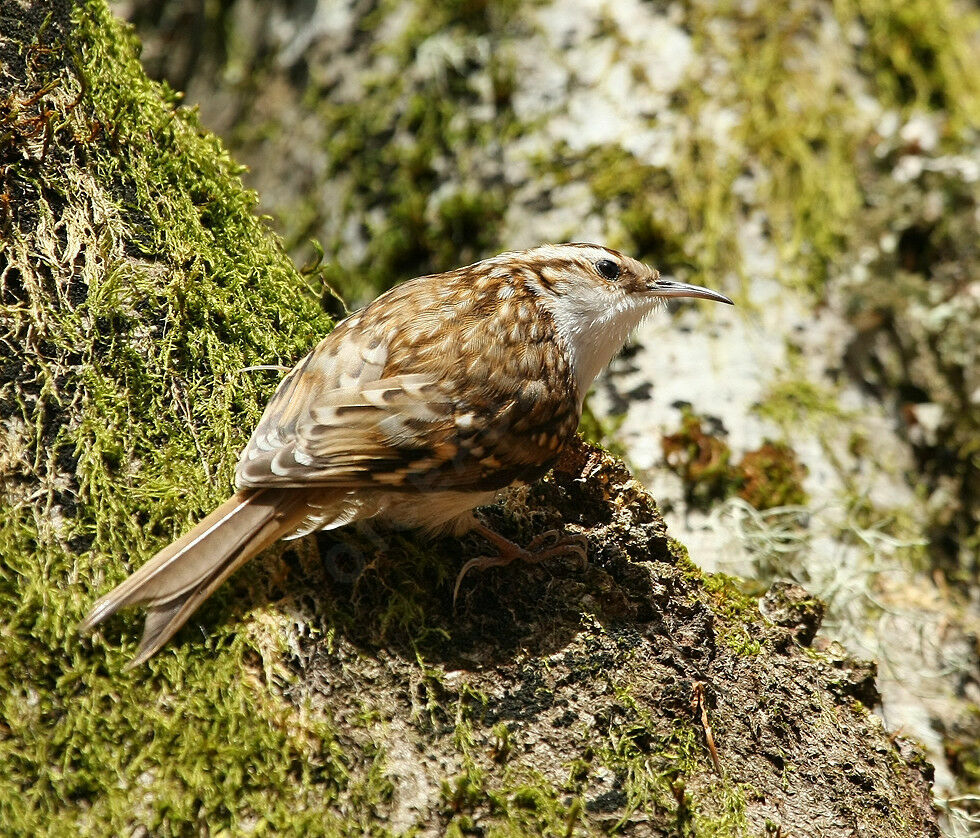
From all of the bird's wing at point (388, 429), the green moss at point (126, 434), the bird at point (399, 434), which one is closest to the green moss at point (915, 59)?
the bird at point (399, 434)

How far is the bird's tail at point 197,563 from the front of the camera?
1.98 meters

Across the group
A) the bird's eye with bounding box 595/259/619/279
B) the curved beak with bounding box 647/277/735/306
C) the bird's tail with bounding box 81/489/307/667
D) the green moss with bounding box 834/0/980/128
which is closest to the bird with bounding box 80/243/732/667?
the bird's tail with bounding box 81/489/307/667

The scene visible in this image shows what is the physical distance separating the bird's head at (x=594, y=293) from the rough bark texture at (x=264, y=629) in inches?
18.5

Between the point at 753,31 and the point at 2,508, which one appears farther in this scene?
the point at 753,31

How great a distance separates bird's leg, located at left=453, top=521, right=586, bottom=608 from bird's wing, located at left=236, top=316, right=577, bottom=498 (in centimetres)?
14

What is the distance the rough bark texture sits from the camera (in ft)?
6.33

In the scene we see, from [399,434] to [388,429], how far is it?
3 cm

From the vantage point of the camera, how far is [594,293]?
3051 millimetres

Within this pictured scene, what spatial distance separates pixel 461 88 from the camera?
4324 millimetres

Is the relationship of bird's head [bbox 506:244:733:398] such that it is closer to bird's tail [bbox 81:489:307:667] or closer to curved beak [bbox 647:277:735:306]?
curved beak [bbox 647:277:735:306]

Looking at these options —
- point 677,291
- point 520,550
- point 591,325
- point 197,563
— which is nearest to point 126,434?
point 197,563

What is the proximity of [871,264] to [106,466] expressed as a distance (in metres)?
3.21

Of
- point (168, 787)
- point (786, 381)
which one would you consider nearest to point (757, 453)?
point (786, 381)

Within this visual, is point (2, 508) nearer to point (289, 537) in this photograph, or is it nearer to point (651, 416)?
point (289, 537)
